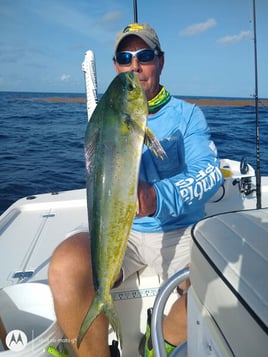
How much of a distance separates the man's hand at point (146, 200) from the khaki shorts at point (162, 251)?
0.76m

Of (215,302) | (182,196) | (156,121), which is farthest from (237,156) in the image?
(215,302)

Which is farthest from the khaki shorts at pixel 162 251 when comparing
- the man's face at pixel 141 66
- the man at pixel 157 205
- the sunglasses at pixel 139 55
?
the sunglasses at pixel 139 55

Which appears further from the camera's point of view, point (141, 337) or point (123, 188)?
point (141, 337)

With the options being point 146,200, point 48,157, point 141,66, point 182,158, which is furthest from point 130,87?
point 48,157

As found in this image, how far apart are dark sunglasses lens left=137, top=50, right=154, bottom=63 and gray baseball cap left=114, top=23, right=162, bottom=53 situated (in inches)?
2.6

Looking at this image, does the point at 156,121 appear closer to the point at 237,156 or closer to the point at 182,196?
the point at 182,196

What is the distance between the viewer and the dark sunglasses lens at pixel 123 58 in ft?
7.36

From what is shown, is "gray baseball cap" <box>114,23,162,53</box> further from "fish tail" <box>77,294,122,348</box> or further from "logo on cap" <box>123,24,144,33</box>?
"fish tail" <box>77,294,122,348</box>

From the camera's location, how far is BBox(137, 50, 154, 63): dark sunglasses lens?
223cm

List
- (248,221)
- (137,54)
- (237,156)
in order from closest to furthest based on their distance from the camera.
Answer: (248,221)
(137,54)
(237,156)

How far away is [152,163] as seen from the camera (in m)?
2.41

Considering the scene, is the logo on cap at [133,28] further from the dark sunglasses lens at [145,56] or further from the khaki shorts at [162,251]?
the khaki shorts at [162,251]

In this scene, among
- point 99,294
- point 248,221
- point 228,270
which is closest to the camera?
point 228,270

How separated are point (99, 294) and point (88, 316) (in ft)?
0.39
